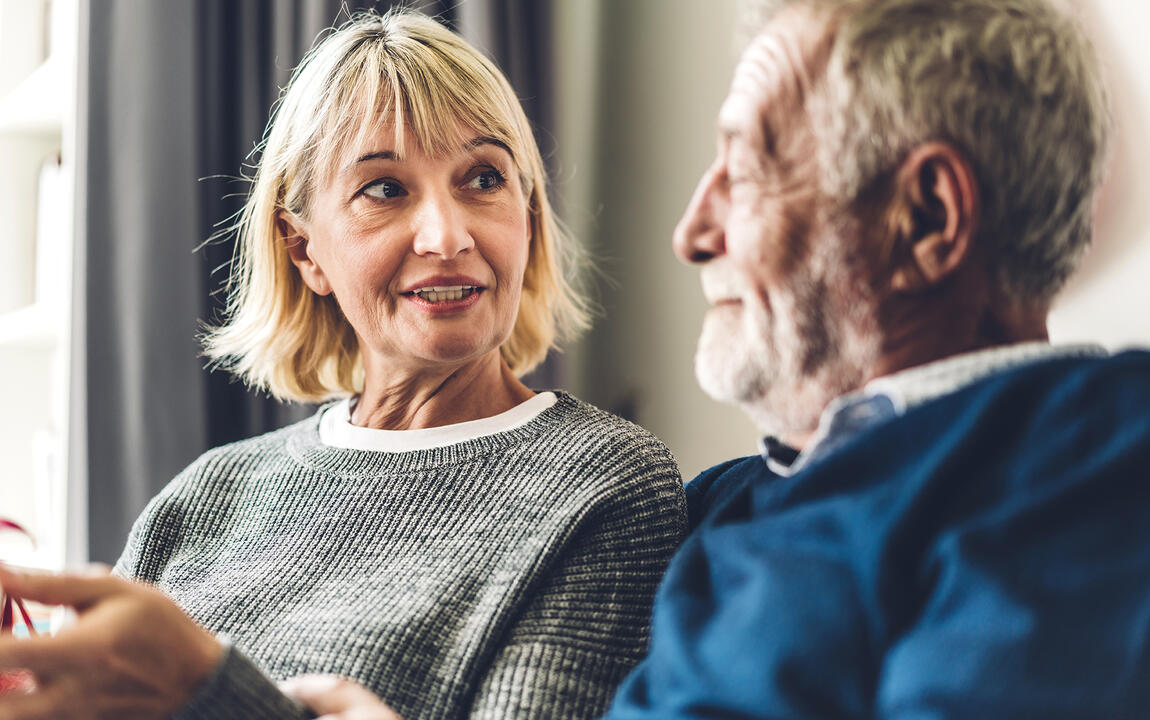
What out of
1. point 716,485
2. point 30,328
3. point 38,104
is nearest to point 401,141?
point 716,485

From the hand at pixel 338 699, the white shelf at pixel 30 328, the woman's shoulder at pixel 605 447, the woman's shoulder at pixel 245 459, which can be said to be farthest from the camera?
the white shelf at pixel 30 328

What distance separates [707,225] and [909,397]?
0.24 meters

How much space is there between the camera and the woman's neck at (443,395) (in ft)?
4.04

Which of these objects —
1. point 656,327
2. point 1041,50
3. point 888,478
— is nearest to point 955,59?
point 1041,50

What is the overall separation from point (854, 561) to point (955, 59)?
1.26 ft

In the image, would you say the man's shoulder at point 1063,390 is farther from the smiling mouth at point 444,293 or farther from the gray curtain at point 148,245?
the gray curtain at point 148,245

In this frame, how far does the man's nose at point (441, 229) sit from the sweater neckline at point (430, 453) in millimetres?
217

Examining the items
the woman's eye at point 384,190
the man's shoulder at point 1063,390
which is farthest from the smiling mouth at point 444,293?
the man's shoulder at point 1063,390

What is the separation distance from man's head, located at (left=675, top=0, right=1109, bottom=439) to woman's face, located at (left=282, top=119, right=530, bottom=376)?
0.42 meters

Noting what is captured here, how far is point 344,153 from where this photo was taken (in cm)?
119

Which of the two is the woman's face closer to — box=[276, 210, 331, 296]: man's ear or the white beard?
→ box=[276, 210, 331, 296]: man's ear

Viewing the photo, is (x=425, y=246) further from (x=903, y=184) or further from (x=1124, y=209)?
(x=1124, y=209)

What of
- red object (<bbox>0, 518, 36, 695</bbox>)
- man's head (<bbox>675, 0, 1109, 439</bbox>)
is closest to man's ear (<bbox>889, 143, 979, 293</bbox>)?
man's head (<bbox>675, 0, 1109, 439</bbox>)

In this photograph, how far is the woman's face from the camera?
1.16m
